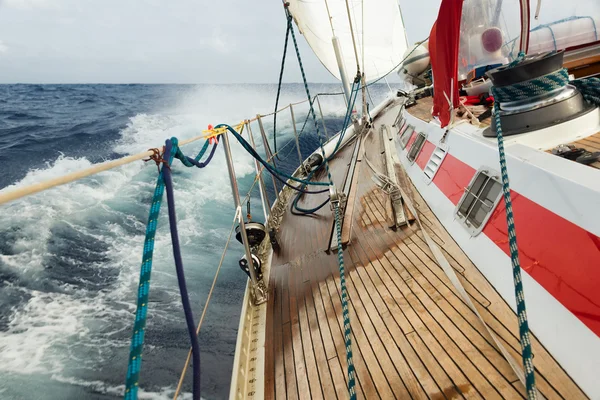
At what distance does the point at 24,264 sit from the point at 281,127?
1452 cm

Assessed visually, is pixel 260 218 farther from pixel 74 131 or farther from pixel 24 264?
pixel 74 131

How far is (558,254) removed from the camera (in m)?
1.78

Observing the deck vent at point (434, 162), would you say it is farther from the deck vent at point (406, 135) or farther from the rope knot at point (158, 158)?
the rope knot at point (158, 158)

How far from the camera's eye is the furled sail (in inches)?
350

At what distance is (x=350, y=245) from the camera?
3.67 m

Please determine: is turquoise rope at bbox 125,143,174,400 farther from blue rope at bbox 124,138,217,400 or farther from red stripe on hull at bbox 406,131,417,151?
red stripe on hull at bbox 406,131,417,151

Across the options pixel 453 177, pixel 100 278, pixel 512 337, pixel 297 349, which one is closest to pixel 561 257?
pixel 512 337

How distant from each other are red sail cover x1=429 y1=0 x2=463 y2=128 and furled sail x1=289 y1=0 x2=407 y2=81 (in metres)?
4.88

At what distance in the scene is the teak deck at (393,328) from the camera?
1824mm

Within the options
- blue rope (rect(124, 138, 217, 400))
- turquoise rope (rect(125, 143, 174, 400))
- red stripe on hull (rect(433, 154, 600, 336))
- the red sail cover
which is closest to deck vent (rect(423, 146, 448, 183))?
the red sail cover

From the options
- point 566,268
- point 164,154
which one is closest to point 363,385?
point 566,268

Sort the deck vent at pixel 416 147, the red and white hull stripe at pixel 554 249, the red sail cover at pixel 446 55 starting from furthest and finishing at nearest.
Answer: the deck vent at pixel 416 147, the red sail cover at pixel 446 55, the red and white hull stripe at pixel 554 249

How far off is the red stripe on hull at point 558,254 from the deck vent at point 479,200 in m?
0.13

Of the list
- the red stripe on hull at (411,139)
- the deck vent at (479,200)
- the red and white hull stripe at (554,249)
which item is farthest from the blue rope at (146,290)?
the red stripe on hull at (411,139)
